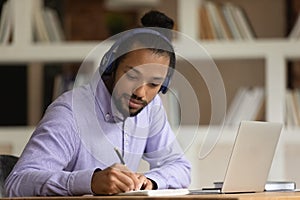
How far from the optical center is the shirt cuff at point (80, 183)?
1878 mm

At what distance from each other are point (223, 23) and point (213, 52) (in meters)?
0.20

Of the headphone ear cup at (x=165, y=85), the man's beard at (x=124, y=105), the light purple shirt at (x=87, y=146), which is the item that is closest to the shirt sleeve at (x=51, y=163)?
the light purple shirt at (x=87, y=146)

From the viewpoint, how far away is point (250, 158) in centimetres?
208

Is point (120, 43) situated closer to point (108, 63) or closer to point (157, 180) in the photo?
point (108, 63)

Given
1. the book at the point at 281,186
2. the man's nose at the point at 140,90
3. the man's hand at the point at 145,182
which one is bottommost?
the book at the point at 281,186

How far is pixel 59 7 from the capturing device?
17.2 feet

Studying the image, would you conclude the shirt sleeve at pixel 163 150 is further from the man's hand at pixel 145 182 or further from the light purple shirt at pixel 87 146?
the man's hand at pixel 145 182

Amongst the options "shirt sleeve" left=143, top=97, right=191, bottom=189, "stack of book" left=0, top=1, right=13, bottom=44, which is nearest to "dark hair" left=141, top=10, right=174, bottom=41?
"shirt sleeve" left=143, top=97, right=191, bottom=189

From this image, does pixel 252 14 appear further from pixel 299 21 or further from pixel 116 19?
pixel 116 19

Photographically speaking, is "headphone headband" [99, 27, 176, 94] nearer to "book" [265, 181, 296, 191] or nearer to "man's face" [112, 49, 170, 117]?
"man's face" [112, 49, 170, 117]

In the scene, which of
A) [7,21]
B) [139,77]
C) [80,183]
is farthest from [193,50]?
[80,183]

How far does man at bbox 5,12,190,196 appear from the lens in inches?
77.2

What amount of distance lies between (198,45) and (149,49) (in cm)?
207

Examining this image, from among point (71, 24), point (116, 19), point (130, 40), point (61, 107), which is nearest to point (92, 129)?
point (61, 107)
